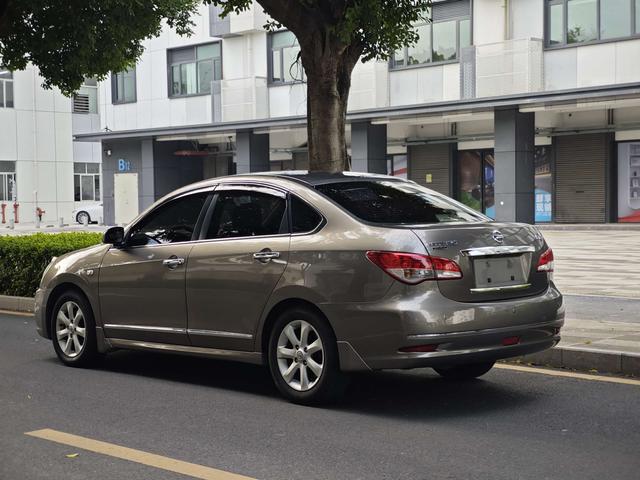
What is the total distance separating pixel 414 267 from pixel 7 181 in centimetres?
5227

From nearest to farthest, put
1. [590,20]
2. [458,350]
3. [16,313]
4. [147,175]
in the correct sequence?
[458,350], [16,313], [590,20], [147,175]

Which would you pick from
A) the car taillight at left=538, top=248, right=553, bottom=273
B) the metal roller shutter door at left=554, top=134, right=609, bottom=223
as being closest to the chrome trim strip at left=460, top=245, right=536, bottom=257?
the car taillight at left=538, top=248, right=553, bottom=273

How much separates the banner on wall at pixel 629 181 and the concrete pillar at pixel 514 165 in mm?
3827

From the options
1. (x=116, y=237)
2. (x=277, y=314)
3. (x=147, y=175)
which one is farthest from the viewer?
(x=147, y=175)

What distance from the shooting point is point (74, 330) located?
8602mm

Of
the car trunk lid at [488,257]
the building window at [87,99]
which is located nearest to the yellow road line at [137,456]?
the car trunk lid at [488,257]

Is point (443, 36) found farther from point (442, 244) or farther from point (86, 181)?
point (86, 181)

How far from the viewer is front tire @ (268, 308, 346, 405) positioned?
259 inches

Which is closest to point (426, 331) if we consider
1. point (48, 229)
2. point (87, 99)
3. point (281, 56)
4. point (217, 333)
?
point (217, 333)

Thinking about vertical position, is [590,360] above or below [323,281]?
below

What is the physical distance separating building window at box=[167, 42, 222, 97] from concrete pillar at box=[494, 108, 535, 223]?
12.8 m

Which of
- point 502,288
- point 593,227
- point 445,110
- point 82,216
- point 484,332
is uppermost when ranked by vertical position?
point 445,110

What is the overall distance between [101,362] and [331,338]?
2.95 meters

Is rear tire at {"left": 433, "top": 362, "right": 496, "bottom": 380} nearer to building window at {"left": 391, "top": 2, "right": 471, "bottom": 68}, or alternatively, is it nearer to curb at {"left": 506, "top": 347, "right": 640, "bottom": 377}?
curb at {"left": 506, "top": 347, "right": 640, "bottom": 377}
